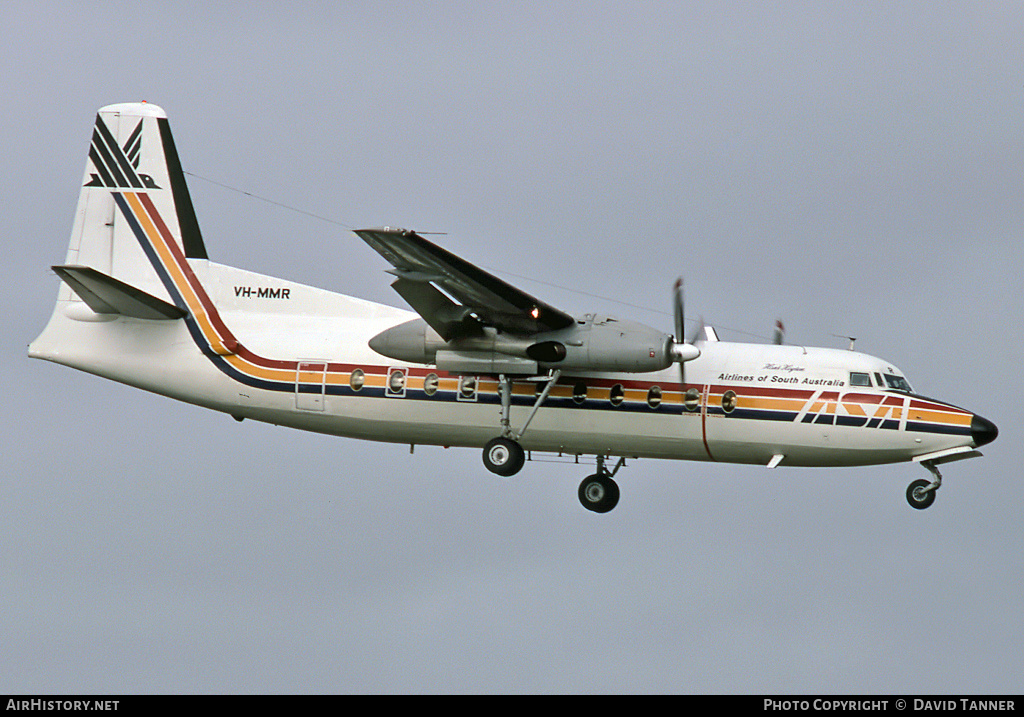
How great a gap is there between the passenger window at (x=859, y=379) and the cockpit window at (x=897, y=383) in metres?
0.37

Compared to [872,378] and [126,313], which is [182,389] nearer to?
[126,313]

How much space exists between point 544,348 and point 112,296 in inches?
326

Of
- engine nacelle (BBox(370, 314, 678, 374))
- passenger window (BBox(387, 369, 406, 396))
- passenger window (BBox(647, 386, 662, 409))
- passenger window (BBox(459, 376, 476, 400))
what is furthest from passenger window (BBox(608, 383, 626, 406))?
passenger window (BBox(387, 369, 406, 396))

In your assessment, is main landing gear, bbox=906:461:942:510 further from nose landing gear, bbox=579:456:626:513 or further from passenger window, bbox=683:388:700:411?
nose landing gear, bbox=579:456:626:513

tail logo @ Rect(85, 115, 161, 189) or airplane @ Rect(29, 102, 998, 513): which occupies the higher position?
tail logo @ Rect(85, 115, 161, 189)

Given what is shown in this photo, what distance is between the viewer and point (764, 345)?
87.5 ft

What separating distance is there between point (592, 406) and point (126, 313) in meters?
9.12

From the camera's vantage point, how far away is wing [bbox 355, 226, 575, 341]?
2327 cm

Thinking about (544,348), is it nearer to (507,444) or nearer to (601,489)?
(507,444)

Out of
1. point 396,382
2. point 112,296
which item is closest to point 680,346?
point 396,382

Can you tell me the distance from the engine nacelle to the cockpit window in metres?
4.01

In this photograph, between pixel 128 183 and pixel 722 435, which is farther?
pixel 128 183
